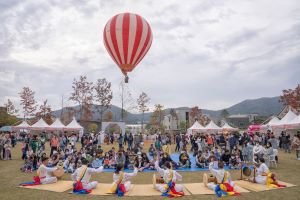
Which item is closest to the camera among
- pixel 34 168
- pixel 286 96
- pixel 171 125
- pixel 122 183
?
pixel 122 183

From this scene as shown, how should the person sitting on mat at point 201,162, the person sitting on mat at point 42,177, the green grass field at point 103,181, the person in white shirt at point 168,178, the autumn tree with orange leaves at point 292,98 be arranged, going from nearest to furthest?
the green grass field at point 103,181 < the person in white shirt at point 168,178 < the person sitting on mat at point 42,177 < the person sitting on mat at point 201,162 < the autumn tree with orange leaves at point 292,98

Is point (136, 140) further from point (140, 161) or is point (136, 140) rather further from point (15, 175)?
point (15, 175)

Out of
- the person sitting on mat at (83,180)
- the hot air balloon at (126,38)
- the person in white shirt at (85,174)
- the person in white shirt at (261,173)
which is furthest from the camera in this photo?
the hot air balloon at (126,38)

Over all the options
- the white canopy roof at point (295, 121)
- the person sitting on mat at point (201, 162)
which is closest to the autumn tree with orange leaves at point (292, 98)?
the white canopy roof at point (295, 121)

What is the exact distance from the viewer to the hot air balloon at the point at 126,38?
54.0 ft

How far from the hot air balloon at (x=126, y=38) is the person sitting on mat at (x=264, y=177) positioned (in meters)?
9.91

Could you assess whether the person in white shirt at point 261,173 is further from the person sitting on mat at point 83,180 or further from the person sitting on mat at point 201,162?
the person sitting on mat at point 83,180

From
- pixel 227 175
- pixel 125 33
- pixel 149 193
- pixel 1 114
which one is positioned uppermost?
pixel 125 33

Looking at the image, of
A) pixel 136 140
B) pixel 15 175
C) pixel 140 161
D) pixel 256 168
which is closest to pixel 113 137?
pixel 136 140

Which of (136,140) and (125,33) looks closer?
(125,33)

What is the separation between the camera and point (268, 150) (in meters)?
14.8

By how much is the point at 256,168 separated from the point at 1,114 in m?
50.2

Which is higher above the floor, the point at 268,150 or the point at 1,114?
the point at 1,114

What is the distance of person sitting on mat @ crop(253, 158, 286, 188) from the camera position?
384 inches
